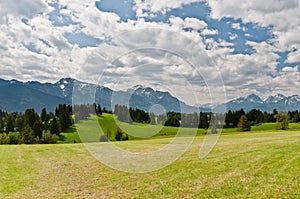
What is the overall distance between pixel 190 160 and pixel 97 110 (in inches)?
441

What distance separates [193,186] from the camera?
18375mm

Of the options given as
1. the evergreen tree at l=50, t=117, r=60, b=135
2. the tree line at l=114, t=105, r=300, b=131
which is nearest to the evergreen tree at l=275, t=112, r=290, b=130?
the tree line at l=114, t=105, r=300, b=131

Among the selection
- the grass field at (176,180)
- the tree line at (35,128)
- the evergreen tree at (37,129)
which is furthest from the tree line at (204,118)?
the evergreen tree at (37,129)

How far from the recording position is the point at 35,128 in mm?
127625

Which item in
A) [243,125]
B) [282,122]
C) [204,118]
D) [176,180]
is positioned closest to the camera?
[176,180]

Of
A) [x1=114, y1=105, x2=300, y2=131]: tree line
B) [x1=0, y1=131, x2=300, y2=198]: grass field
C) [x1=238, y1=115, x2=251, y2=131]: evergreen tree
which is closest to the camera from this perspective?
[x1=0, y1=131, x2=300, y2=198]: grass field

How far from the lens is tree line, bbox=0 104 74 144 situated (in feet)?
403

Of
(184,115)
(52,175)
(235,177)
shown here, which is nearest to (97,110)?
(184,115)

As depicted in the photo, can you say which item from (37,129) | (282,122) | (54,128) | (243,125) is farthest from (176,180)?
(282,122)

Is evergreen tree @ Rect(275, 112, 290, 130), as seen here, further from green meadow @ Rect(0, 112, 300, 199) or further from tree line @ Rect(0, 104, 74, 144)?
green meadow @ Rect(0, 112, 300, 199)

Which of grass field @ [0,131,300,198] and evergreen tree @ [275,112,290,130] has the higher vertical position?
evergreen tree @ [275,112,290,130]

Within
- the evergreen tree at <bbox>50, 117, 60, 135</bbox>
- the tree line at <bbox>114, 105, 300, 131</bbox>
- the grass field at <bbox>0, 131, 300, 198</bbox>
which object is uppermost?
the tree line at <bbox>114, 105, 300, 131</bbox>

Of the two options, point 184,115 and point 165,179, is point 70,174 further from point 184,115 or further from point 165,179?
point 184,115

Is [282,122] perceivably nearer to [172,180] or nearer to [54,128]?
[54,128]
